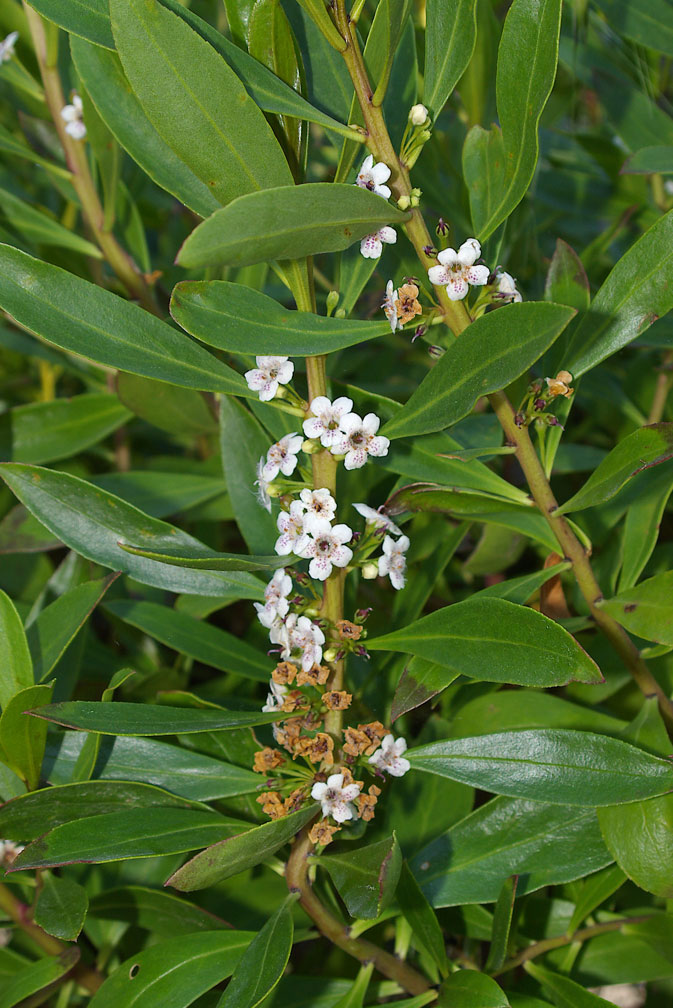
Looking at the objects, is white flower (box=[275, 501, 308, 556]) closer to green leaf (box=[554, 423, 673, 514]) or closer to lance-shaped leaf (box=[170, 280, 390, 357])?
lance-shaped leaf (box=[170, 280, 390, 357])

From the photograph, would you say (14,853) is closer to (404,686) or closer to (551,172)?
(404,686)

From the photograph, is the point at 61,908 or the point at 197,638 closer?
the point at 61,908

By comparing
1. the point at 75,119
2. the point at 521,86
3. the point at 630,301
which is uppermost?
the point at 521,86

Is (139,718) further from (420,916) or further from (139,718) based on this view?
(420,916)

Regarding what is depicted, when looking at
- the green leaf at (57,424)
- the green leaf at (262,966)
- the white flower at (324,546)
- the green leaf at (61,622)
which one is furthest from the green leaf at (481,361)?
the green leaf at (57,424)

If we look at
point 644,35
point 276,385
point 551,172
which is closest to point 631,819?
point 276,385

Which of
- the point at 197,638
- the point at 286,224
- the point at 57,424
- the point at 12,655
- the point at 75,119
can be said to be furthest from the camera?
the point at 57,424

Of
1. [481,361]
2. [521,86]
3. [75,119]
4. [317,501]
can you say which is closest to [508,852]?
[317,501]
